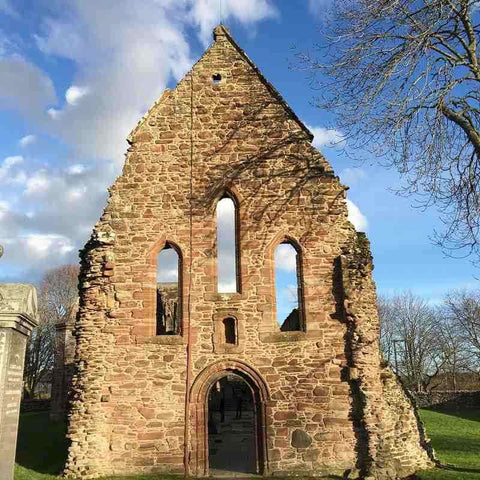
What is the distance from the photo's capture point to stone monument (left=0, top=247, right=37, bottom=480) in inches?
266

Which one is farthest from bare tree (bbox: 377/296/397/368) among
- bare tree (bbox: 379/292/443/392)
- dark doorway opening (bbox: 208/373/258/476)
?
dark doorway opening (bbox: 208/373/258/476)

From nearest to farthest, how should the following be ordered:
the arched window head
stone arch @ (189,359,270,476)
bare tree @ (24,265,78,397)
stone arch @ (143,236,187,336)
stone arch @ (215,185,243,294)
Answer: stone arch @ (189,359,270,476) < the arched window head < stone arch @ (143,236,187,336) < stone arch @ (215,185,243,294) < bare tree @ (24,265,78,397)

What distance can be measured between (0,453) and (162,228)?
25.9ft

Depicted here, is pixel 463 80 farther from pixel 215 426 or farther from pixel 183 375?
pixel 215 426

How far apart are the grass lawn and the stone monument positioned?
5156 millimetres

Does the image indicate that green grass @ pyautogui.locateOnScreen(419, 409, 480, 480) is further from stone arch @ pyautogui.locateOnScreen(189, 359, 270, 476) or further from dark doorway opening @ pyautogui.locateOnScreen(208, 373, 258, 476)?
dark doorway opening @ pyautogui.locateOnScreen(208, 373, 258, 476)

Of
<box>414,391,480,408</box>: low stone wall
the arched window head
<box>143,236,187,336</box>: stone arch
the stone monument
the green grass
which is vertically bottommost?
the green grass

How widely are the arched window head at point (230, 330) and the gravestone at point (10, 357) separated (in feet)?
21.1

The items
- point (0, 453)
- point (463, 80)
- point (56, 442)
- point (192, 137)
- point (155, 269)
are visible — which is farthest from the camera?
point (56, 442)

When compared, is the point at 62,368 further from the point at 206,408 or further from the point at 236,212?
the point at 236,212

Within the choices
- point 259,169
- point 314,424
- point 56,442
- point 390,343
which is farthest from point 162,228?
point 390,343

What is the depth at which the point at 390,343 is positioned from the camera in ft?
177

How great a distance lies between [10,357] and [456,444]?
53.2ft

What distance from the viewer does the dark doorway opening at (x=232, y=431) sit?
43.2 ft
